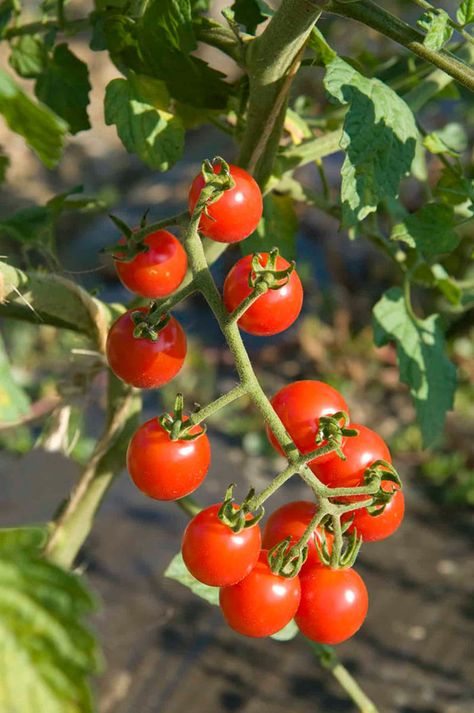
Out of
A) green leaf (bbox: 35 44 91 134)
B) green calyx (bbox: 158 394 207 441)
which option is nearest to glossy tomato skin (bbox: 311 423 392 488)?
green calyx (bbox: 158 394 207 441)

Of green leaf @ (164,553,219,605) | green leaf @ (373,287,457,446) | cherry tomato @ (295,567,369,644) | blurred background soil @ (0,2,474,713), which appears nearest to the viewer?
cherry tomato @ (295,567,369,644)

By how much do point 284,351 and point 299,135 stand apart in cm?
307

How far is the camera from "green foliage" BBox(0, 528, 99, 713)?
467mm

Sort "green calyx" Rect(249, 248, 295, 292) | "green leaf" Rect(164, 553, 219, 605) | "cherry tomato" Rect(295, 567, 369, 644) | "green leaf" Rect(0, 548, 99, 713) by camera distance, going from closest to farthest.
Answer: "green leaf" Rect(0, 548, 99, 713), "green calyx" Rect(249, 248, 295, 292), "cherry tomato" Rect(295, 567, 369, 644), "green leaf" Rect(164, 553, 219, 605)

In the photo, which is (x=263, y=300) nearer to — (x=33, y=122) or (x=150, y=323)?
(x=150, y=323)

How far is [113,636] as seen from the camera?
8.29 feet

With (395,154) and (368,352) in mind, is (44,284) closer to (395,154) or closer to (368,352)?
(395,154)

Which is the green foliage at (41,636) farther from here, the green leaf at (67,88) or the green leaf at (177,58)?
the green leaf at (67,88)

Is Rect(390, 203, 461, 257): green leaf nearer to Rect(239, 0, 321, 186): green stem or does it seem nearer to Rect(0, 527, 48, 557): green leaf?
Rect(239, 0, 321, 186): green stem

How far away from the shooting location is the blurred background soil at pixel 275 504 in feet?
7.97

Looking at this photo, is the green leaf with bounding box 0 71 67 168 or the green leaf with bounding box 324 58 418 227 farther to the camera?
the green leaf with bounding box 324 58 418 227

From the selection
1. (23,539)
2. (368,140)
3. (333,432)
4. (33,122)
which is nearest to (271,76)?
(368,140)

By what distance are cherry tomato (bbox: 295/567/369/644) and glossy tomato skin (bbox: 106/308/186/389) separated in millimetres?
216

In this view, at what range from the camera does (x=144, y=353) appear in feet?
2.27
